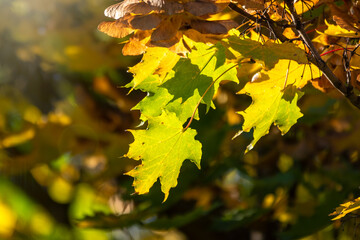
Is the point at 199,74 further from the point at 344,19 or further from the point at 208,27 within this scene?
the point at 344,19

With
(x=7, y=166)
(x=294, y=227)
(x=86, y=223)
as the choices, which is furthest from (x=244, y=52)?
(x=7, y=166)

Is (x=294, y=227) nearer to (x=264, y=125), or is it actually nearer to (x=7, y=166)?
(x=264, y=125)

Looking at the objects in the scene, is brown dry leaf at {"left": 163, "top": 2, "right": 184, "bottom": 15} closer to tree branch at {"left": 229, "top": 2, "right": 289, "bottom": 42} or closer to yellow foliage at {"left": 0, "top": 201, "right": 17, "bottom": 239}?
tree branch at {"left": 229, "top": 2, "right": 289, "bottom": 42}

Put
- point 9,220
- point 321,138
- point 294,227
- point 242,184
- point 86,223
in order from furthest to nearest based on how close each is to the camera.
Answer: point 9,220 < point 242,184 < point 321,138 < point 86,223 < point 294,227

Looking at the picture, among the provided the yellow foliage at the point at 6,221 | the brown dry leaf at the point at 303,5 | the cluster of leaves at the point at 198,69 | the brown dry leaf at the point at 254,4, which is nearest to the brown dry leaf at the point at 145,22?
the cluster of leaves at the point at 198,69

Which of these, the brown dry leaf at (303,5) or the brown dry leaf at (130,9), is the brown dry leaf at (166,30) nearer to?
the brown dry leaf at (130,9)

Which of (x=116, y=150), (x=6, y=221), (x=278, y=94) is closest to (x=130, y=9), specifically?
(x=278, y=94)

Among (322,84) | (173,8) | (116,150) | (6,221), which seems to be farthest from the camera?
(6,221)
